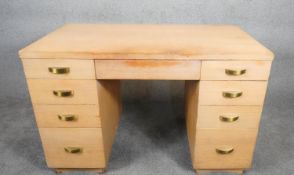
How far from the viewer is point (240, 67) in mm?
965

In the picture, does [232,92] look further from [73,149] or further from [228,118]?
[73,149]

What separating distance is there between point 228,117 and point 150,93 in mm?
934

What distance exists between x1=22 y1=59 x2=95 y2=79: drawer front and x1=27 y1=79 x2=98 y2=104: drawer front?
0.02m

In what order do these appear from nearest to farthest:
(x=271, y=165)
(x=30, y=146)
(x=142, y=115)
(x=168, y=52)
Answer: (x=168, y=52) → (x=271, y=165) → (x=30, y=146) → (x=142, y=115)

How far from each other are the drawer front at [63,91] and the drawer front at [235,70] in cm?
50

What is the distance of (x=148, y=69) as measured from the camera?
3.24ft

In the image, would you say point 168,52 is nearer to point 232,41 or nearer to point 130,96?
point 232,41

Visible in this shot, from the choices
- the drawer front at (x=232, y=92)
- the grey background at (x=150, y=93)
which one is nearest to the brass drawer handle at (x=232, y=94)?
the drawer front at (x=232, y=92)

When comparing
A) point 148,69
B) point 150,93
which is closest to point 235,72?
point 148,69

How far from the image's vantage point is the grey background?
1321 millimetres

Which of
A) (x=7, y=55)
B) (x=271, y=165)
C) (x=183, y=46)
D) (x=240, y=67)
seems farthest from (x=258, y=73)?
(x=7, y=55)

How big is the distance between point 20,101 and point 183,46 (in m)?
1.56

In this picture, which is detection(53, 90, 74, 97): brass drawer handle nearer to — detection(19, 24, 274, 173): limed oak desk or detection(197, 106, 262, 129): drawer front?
detection(19, 24, 274, 173): limed oak desk

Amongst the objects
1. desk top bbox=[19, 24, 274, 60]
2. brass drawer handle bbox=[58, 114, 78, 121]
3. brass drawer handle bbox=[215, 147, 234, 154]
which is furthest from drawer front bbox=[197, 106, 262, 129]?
brass drawer handle bbox=[58, 114, 78, 121]
